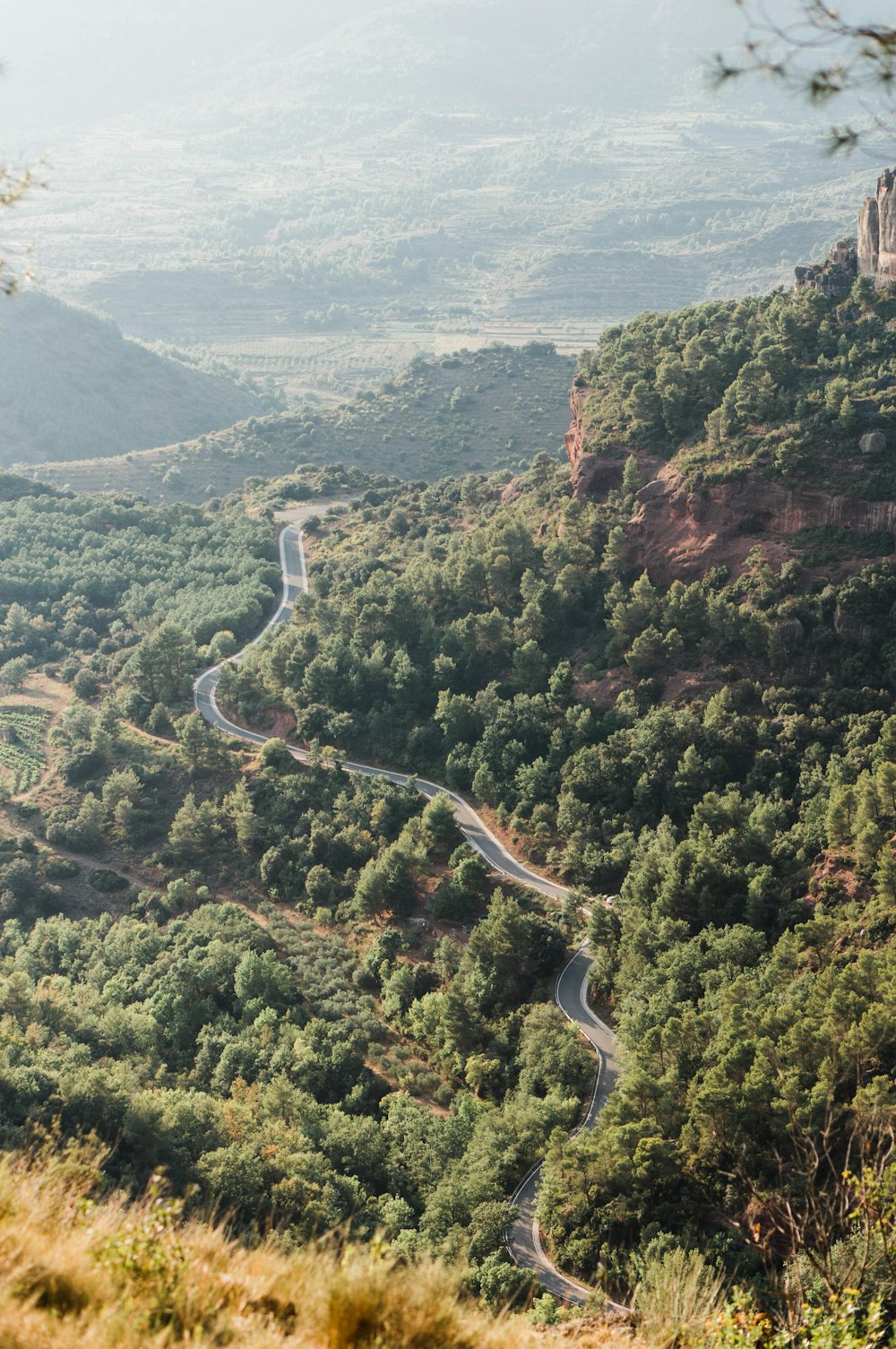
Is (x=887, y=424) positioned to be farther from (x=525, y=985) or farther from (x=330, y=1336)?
(x=330, y=1336)

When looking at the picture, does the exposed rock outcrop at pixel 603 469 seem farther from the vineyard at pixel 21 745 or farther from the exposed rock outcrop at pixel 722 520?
the vineyard at pixel 21 745

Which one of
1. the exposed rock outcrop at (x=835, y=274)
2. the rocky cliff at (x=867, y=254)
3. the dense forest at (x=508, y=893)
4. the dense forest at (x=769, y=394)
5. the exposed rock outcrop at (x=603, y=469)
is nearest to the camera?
the dense forest at (x=508, y=893)

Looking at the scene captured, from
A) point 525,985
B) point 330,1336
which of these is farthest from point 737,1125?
point 330,1336

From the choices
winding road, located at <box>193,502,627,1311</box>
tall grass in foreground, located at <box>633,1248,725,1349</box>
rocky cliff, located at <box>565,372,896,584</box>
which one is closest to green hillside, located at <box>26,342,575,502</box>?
winding road, located at <box>193,502,627,1311</box>

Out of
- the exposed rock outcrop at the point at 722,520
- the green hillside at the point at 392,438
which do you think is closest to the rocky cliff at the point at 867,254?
the exposed rock outcrop at the point at 722,520

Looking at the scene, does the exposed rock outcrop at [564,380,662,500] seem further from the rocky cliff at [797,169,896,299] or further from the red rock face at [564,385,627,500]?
the rocky cliff at [797,169,896,299]

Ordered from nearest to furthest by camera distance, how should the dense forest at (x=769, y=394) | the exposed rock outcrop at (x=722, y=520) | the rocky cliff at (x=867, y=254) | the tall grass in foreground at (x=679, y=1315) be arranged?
the tall grass in foreground at (x=679, y=1315)
the exposed rock outcrop at (x=722, y=520)
the dense forest at (x=769, y=394)
the rocky cliff at (x=867, y=254)
